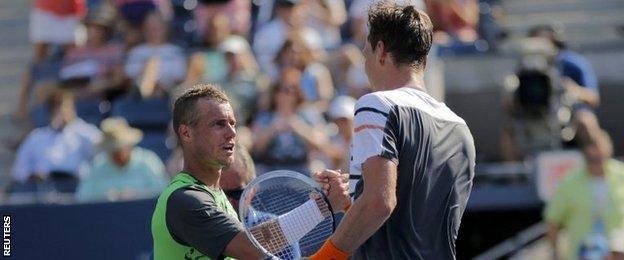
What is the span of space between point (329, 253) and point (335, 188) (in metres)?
0.45

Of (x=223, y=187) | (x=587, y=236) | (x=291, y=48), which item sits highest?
(x=291, y=48)

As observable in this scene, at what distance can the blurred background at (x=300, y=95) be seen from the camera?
35.4ft

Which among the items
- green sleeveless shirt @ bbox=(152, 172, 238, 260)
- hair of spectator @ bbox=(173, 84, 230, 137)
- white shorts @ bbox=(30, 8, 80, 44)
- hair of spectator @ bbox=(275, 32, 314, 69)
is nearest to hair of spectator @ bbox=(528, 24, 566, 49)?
hair of spectator @ bbox=(275, 32, 314, 69)

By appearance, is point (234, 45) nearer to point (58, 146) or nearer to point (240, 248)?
point (58, 146)

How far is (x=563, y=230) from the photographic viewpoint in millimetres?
10398

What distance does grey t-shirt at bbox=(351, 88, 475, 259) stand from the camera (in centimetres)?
456

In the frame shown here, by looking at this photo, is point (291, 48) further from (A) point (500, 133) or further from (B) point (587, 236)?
(B) point (587, 236)

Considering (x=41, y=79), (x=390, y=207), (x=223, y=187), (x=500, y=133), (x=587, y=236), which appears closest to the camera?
(x=390, y=207)

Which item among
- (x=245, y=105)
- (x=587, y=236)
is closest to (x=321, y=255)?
(x=587, y=236)

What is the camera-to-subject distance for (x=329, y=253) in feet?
14.9

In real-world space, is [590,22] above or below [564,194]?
above

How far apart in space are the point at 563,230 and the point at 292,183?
228 inches
